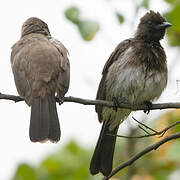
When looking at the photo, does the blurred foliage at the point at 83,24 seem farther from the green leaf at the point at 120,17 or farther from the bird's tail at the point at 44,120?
the bird's tail at the point at 44,120

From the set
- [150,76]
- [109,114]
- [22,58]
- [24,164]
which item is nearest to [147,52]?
[150,76]

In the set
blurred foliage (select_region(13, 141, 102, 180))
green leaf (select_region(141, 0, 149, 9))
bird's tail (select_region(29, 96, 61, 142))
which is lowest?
blurred foliage (select_region(13, 141, 102, 180))

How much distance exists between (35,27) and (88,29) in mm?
1728

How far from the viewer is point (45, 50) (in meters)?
6.00

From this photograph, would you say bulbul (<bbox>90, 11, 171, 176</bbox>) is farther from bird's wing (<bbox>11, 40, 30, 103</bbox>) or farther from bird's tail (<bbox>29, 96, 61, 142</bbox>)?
bird's wing (<bbox>11, 40, 30, 103</bbox>)

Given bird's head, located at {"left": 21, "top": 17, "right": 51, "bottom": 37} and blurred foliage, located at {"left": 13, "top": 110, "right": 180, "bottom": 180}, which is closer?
blurred foliage, located at {"left": 13, "top": 110, "right": 180, "bottom": 180}

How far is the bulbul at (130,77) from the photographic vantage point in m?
6.17

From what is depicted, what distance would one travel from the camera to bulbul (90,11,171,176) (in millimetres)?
6168

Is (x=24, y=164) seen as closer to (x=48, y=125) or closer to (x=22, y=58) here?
(x=48, y=125)

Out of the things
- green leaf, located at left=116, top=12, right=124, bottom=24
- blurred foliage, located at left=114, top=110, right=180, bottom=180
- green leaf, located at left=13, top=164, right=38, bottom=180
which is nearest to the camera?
green leaf, located at left=116, top=12, right=124, bottom=24

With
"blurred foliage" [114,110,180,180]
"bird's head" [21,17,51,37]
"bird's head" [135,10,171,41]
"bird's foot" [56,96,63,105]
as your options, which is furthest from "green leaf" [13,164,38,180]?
"bird's head" [135,10,171,41]

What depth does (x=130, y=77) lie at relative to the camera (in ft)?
20.3

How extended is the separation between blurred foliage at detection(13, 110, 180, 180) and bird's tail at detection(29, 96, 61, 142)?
0.66m

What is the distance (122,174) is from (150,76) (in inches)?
53.4
